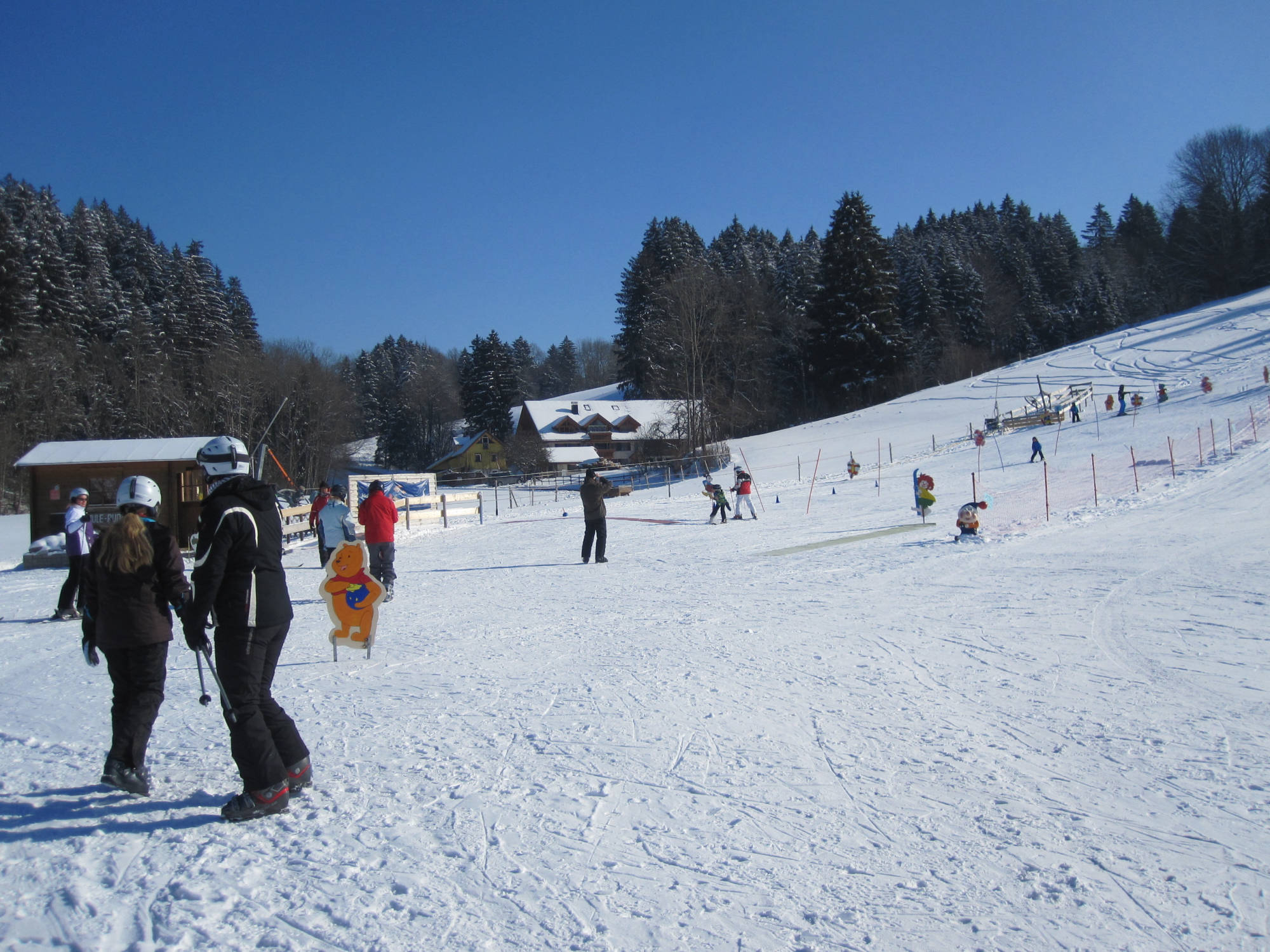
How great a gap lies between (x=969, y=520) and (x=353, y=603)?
10.8 metres

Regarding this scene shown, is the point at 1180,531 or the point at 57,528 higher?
the point at 57,528

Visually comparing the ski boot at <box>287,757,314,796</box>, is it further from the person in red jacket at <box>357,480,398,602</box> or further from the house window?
the house window

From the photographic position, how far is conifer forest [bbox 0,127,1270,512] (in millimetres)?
47406

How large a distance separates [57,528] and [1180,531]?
83.4 ft

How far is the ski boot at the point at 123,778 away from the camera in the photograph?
4242 mm

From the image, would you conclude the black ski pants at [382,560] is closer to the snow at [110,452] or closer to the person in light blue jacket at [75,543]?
the person in light blue jacket at [75,543]

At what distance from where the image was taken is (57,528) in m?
19.9

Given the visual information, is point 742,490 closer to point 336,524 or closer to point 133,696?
point 336,524

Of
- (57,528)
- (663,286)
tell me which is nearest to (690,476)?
(663,286)

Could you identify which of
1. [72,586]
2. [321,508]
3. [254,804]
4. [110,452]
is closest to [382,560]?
[321,508]

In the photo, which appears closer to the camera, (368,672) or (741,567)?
(368,672)

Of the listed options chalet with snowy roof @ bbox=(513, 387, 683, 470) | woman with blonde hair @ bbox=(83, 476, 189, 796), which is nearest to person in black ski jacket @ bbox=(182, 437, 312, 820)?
woman with blonde hair @ bbox=(83, 476, 189, 796)

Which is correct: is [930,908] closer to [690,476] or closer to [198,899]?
[198,899]

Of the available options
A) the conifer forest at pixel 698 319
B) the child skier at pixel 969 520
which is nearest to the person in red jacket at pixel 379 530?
the child skier at pixel 969 520
